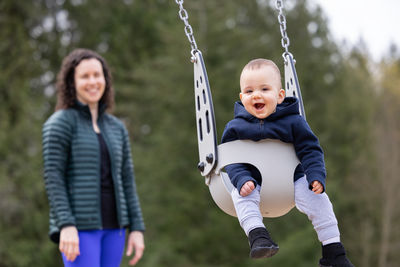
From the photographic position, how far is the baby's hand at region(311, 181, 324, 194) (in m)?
2.29

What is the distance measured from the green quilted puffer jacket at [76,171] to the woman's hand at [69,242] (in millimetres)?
40

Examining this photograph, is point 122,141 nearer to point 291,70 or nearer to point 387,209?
point 291,70

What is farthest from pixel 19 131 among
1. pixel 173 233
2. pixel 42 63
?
pixel 173 233

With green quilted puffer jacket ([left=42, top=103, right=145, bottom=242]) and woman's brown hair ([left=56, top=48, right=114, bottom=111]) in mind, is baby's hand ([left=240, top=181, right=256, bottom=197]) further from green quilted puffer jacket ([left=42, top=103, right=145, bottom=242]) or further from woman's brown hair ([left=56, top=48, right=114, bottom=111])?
woman's brown hair ([left=56, top=48, right=114, bottom=111])

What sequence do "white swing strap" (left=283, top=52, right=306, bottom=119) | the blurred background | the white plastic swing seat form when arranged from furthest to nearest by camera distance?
the blurred background
"white swing strap" (left=283, top=52, right=306, bottom=119)
the white plastic swing seat

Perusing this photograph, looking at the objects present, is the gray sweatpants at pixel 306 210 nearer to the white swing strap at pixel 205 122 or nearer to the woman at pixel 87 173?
the white swing strap at pixel 205 122

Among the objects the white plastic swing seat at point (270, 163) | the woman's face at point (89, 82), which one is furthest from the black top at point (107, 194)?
the white plastic swing seat at point (270, 163)

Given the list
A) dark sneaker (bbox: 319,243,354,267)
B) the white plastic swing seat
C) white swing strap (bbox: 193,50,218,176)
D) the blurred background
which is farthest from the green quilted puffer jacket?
the blurred background

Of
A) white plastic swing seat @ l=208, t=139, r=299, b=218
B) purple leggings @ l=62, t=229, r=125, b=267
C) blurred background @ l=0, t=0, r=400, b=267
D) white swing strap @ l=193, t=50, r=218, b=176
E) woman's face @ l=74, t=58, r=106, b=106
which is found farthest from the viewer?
blurred background @ l=0, t=0, r=400, b=267

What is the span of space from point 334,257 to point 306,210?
9.1 inches

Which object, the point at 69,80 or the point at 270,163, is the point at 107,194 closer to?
the point at 69,80

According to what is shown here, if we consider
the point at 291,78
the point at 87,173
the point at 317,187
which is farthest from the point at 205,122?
the point at 87,173

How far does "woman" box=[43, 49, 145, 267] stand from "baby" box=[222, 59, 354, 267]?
0.95 m

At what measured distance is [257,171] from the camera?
250 centimetres
